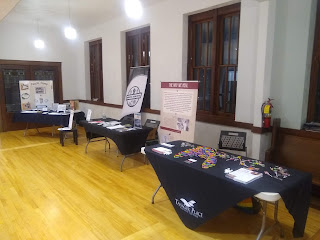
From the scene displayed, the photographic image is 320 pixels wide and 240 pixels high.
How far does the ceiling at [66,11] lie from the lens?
4.98 metres

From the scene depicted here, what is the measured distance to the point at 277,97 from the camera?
11.2 feet

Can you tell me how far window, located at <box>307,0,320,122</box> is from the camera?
3133 millimetres

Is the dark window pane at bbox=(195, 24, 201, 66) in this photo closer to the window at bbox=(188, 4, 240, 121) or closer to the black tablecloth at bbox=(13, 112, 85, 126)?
Answer: the window at bbox=(188, 4, 240, 121)

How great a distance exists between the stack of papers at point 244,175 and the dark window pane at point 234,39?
240cm

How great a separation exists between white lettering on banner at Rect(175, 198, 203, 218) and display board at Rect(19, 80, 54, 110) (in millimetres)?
6004

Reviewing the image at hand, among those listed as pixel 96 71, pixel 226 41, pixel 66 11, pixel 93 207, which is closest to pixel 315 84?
pixel 226 41

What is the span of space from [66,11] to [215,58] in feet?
12.8

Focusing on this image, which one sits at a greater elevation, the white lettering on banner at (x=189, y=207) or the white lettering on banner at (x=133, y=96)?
the white lettering on banner at (x=133, y=96)

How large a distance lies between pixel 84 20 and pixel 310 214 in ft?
21.6

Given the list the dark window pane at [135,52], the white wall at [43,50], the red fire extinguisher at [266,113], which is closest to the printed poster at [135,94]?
the dark window pane at [135,52]

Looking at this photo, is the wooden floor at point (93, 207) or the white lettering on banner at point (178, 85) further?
the white lettering on banner at point (178, 85)

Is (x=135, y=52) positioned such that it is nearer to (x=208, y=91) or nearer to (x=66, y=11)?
(x=66, y=11)

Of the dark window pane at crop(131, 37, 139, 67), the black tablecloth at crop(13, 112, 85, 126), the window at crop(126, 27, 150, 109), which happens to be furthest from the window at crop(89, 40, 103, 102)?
the dark window pane at crop(131, 37, 139, 67)

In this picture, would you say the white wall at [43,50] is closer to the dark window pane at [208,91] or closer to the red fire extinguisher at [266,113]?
the dark window pane at [208,91]
